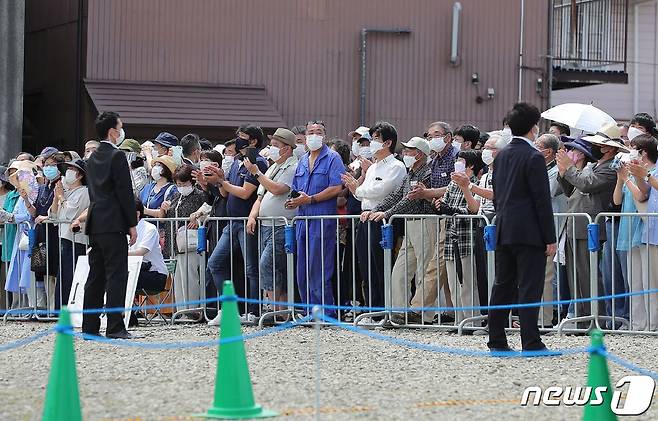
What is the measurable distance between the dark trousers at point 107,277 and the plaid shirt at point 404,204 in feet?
9.18

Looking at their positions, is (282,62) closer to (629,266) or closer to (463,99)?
(463,99)

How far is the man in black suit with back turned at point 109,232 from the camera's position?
1259cm

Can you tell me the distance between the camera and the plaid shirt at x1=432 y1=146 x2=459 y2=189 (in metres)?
13.9

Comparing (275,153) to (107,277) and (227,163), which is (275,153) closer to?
(227,163)

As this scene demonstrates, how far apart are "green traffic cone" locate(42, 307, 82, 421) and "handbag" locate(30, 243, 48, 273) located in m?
8.16

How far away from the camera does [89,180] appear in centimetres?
1286

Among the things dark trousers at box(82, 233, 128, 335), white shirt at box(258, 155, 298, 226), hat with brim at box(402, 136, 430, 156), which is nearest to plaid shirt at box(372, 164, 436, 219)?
hat with brim at box(402, 136, 430, 156)

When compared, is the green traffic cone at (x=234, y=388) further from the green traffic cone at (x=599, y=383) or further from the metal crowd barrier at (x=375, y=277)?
the metal crowd barrier at (x=375, y=277)

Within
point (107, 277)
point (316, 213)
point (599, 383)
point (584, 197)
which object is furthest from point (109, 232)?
point (599, 383)

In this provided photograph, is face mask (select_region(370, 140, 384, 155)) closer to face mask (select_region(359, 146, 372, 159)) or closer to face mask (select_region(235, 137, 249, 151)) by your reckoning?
face mask (select_region(359, 146, 372, 159))

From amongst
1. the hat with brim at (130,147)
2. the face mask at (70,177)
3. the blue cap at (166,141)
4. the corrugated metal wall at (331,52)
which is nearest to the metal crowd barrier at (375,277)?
the face mask at (70,177)

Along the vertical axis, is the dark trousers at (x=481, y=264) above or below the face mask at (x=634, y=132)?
below

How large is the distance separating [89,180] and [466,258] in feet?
12.5

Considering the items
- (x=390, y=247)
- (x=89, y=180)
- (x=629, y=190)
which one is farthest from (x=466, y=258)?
(x=89, y=180)
